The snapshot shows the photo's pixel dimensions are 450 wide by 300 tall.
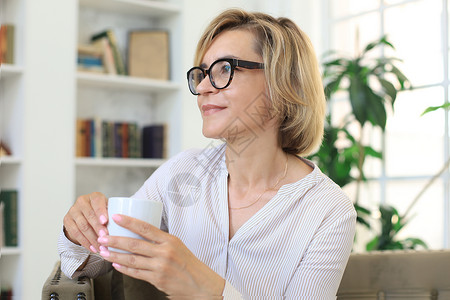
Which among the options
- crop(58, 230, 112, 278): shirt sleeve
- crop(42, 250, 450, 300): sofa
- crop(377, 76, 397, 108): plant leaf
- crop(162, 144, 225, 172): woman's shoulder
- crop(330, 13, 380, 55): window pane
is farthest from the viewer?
crop(330, 13, 380, 55): window pane

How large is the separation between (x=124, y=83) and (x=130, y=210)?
251cm

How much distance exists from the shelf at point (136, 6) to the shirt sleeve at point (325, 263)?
8.01 feet

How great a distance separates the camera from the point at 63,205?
2973mm

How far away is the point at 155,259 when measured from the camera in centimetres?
88

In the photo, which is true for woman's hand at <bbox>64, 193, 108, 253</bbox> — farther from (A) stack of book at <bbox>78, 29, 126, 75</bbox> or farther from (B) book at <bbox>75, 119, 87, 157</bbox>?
(A) stack of book at <bbox>78, 29, 126, 75</bbox>

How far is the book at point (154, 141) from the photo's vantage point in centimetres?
343

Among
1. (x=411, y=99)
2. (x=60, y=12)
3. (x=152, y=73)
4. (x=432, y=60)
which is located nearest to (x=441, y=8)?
(x=432, y=60)

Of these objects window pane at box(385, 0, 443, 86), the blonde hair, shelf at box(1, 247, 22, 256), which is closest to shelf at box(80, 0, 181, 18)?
window pane at box(385, 0, 443, 86)

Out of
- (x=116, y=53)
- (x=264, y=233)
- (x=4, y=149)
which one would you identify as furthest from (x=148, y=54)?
(x=264, y=233)

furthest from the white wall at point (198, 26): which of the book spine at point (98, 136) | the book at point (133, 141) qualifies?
the book spine at point (98, 136)

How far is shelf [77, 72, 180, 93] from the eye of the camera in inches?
125

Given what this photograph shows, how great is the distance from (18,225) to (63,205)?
25cm

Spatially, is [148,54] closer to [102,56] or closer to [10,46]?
[102,56]

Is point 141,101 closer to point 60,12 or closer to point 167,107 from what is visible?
point 167,107
